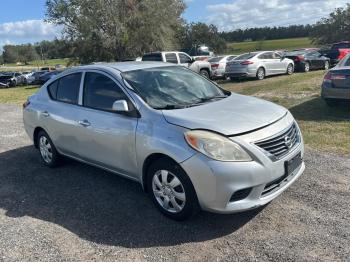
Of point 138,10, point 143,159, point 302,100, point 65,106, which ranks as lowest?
point 302,100

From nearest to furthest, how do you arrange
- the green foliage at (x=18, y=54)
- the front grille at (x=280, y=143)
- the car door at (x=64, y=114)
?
1. the front grille at (x=280, y=143)
2. the car door at (x=64, y=114)
3. the green foliage at (x=18, y=54)

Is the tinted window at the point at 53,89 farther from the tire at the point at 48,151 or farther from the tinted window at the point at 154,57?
the tinted window at the point at 154,57

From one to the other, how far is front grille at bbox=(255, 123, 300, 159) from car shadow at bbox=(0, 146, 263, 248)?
0.76 meters

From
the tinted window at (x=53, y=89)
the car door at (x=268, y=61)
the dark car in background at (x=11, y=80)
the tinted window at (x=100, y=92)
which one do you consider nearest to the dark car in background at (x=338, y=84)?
the tinted window at (x=100, y=92)

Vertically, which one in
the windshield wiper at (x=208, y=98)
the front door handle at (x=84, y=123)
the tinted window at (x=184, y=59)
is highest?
the windshield wiper at (x=208, y=98)

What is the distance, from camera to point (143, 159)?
438 centimetres

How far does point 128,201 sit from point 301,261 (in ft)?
7.34

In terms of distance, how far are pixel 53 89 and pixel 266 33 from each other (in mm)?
88100

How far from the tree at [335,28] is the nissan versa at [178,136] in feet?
203

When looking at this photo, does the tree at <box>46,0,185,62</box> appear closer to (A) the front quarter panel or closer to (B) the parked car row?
(B) the parked car row

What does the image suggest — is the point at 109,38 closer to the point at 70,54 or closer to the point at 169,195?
the point at 70,54

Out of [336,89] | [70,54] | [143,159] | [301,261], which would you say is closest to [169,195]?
[143,159]

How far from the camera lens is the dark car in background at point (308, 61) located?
75.2ft

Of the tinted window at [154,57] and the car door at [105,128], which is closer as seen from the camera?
the car door at [105,128]
